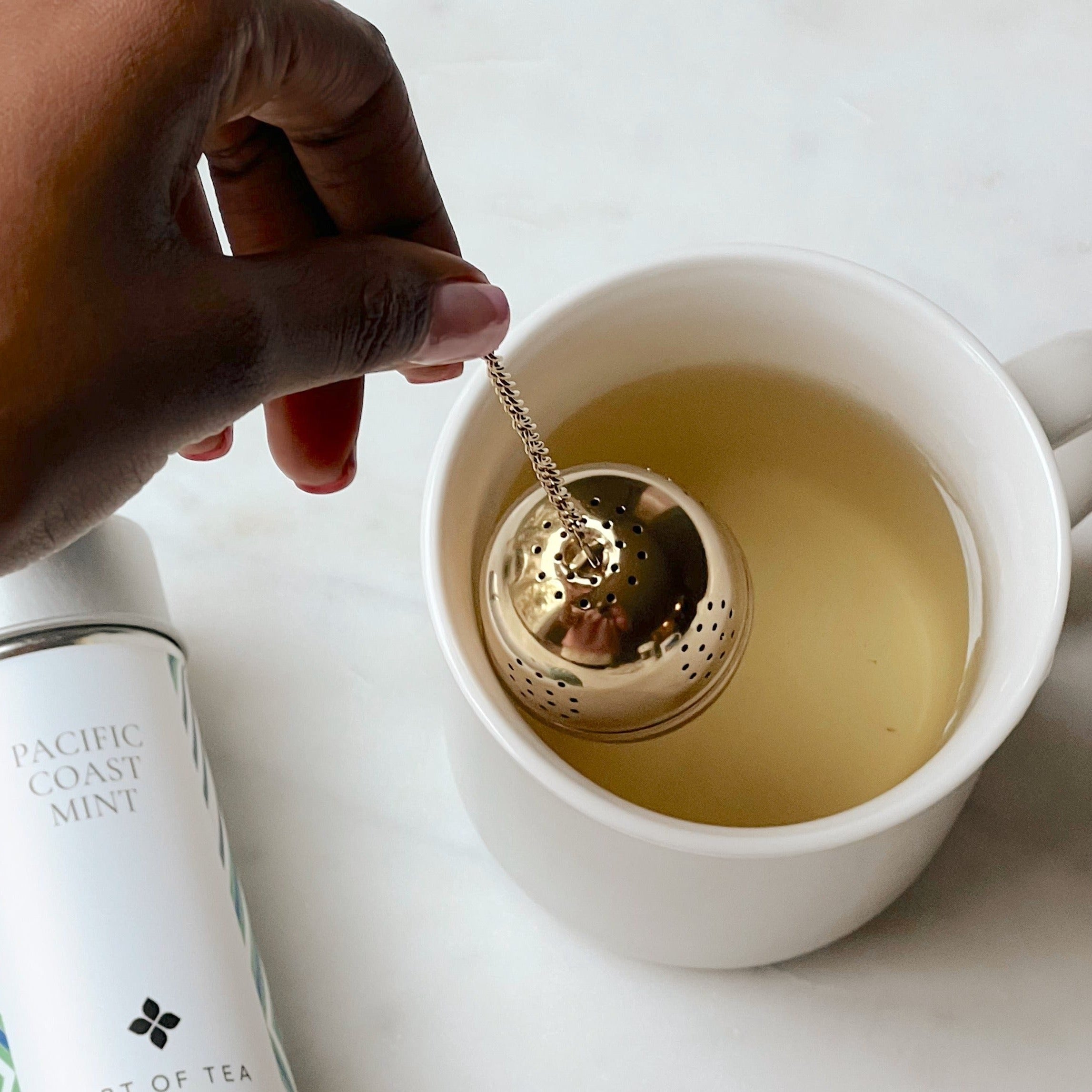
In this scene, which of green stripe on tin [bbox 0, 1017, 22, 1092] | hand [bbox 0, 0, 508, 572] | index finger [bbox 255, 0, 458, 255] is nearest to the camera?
hand [bbox 0, 0, 508, 572]

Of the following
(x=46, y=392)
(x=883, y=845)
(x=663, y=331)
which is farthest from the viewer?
(x=663, y=331)

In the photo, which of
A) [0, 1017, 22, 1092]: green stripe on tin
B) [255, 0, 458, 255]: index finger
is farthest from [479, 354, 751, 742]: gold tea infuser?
[0, 1017, 22, 1092]: green stripe on tin

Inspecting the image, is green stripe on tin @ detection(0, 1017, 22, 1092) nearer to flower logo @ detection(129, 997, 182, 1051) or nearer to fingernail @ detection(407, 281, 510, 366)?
flower logo @ detection(129, 997, 182, 1051)

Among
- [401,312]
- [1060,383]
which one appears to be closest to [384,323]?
[401,312]

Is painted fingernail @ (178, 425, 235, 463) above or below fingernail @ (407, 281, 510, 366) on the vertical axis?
below

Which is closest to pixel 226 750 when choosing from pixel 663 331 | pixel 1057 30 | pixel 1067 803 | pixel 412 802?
pixel 412 802

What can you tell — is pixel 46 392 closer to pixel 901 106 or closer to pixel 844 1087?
pixel 844 1087

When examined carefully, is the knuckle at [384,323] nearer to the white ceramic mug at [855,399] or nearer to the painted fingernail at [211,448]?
the white ceramic mug at [855,399]
